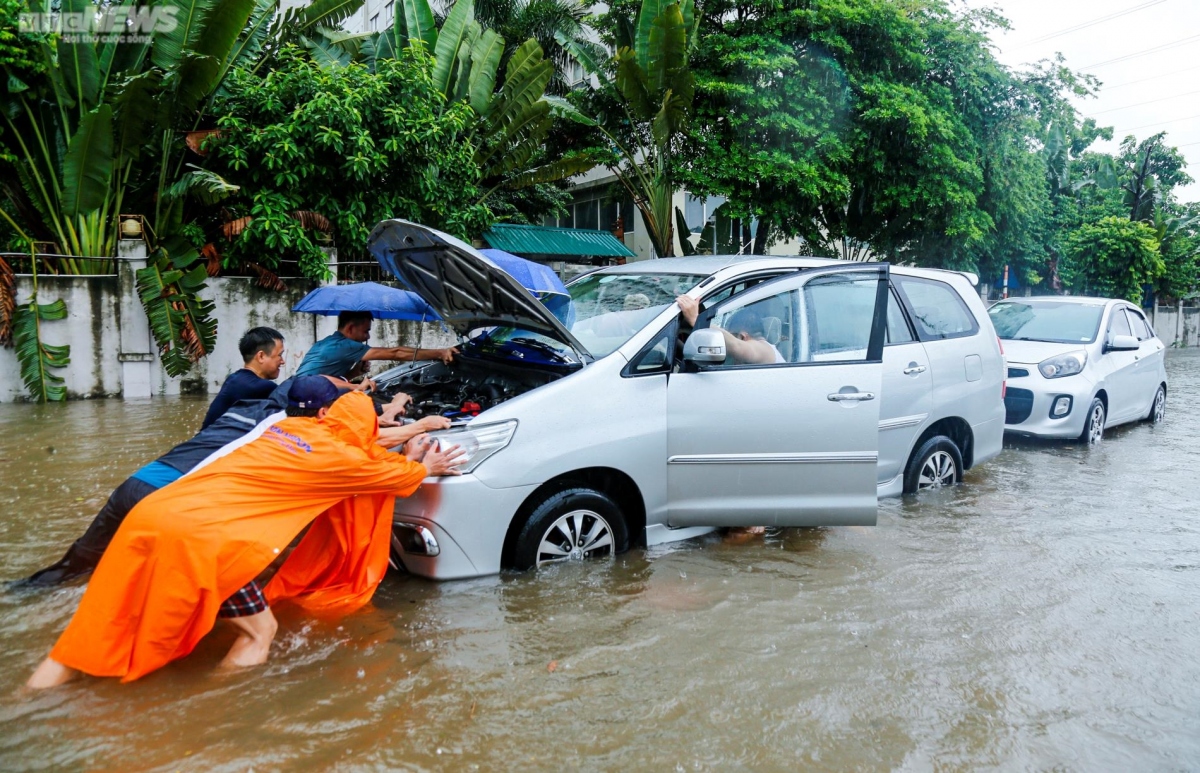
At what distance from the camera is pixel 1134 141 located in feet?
128

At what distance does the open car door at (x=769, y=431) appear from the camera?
4742mm

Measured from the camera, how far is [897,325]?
6.14 metres

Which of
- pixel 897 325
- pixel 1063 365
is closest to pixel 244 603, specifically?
pixel 897 325

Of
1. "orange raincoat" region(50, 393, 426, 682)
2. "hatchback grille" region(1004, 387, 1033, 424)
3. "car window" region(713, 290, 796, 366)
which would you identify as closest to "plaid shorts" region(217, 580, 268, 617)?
"orange raincoat" region(50, 393, 426, 682)

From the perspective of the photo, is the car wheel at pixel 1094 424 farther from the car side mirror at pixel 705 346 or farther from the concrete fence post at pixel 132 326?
the concrete fence post at pixel 132 326

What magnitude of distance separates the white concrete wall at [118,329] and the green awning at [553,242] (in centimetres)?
749

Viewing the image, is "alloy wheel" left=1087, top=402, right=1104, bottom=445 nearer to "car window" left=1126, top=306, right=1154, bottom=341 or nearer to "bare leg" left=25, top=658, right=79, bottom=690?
"car window" left=1126, top=306, right=1154, bottom=341

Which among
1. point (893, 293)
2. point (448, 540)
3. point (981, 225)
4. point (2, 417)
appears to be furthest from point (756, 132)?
point (448, 540)

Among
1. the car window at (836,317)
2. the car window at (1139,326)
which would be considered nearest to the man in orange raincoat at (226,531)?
the car window at (836,317)

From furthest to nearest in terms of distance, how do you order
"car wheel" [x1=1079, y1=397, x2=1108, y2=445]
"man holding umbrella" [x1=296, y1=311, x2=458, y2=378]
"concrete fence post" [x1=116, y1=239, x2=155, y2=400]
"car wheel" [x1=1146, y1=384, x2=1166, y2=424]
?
"concrete fence post" [x1=116, y1=239, x2=155, y2=400]
"car wheel" [x1=1146, y1=384, x2=1166, y2=424]
"car wheel" [x1=1079, y1=397, x2=1108, y2=445]
"man holding umbrella" [x1=296, y1=311, x2=458, y2=378]

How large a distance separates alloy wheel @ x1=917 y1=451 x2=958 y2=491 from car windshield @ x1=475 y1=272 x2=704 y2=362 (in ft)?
8.17

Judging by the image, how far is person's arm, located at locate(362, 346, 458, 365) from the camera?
562cm

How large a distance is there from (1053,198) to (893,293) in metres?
27.5

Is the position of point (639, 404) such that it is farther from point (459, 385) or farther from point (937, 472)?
point (937, 472)
